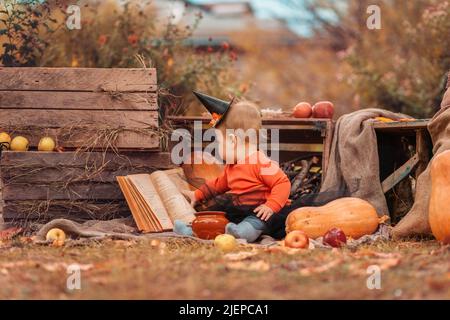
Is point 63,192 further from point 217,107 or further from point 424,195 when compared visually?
point 424,195

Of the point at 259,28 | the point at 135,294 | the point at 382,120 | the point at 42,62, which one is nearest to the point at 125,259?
the point at 135,294

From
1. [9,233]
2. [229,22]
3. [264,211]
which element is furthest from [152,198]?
[229,22]

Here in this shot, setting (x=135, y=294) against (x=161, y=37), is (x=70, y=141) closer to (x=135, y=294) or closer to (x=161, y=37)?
(x=135, y=294)

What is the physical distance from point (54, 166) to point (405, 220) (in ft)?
9.13

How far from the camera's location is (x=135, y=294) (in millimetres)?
3521

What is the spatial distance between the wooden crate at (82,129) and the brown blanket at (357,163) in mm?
1547

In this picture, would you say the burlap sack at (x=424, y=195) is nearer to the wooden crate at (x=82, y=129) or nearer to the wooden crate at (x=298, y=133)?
the wooden crate at (x=298, y=133)

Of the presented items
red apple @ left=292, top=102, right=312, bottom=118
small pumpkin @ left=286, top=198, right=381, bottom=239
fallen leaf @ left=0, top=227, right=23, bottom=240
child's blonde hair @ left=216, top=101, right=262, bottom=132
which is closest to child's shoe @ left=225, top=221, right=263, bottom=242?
small pumpkin @ left=286, top=198, right=381, bottom=239

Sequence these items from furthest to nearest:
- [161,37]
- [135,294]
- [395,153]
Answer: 1. [161,37]
2. [395,153]
3. [135,294]

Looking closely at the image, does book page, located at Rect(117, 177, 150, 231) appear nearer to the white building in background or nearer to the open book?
the open book

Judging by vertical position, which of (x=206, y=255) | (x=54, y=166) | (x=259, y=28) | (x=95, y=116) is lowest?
(x=206, y=255)

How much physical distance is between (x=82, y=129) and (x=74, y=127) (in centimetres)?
7

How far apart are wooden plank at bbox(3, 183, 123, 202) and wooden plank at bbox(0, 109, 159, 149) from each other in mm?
350

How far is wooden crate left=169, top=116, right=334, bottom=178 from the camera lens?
6875 mm
